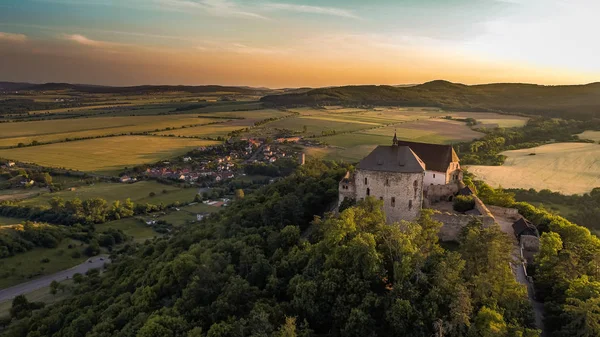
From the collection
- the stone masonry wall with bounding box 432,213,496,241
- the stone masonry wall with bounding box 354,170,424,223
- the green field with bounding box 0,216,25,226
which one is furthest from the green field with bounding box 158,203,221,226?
the stone masonry wall with bounding box 432,213,496,241

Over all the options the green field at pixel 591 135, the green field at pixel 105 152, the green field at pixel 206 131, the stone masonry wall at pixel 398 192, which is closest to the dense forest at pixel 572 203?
the stone masonry wall at pixel 398 192

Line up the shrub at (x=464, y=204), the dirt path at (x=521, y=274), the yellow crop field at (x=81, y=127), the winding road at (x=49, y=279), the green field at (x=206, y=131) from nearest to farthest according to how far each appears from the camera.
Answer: the dirt path at (x=521, y=274) → the shrub at (x=464, y=204) → the winding road at (x=49, y=279) → the yellow crop field at (x=81, y=127) → the green field at (x=206, y=131)

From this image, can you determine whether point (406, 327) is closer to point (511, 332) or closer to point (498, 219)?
point (511, 332)

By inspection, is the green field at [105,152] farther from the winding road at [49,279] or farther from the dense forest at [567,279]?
the dense forest at [567,279]

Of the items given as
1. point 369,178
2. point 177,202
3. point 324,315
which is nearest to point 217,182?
point 177,202

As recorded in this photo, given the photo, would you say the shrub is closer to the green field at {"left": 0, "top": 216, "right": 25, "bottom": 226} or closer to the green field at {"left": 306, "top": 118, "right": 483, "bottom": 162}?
the green field at {"left": 306, "top": 118, "right": 483, "bottom": 162}

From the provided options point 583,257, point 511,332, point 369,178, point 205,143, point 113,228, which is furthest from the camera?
point 205,143
